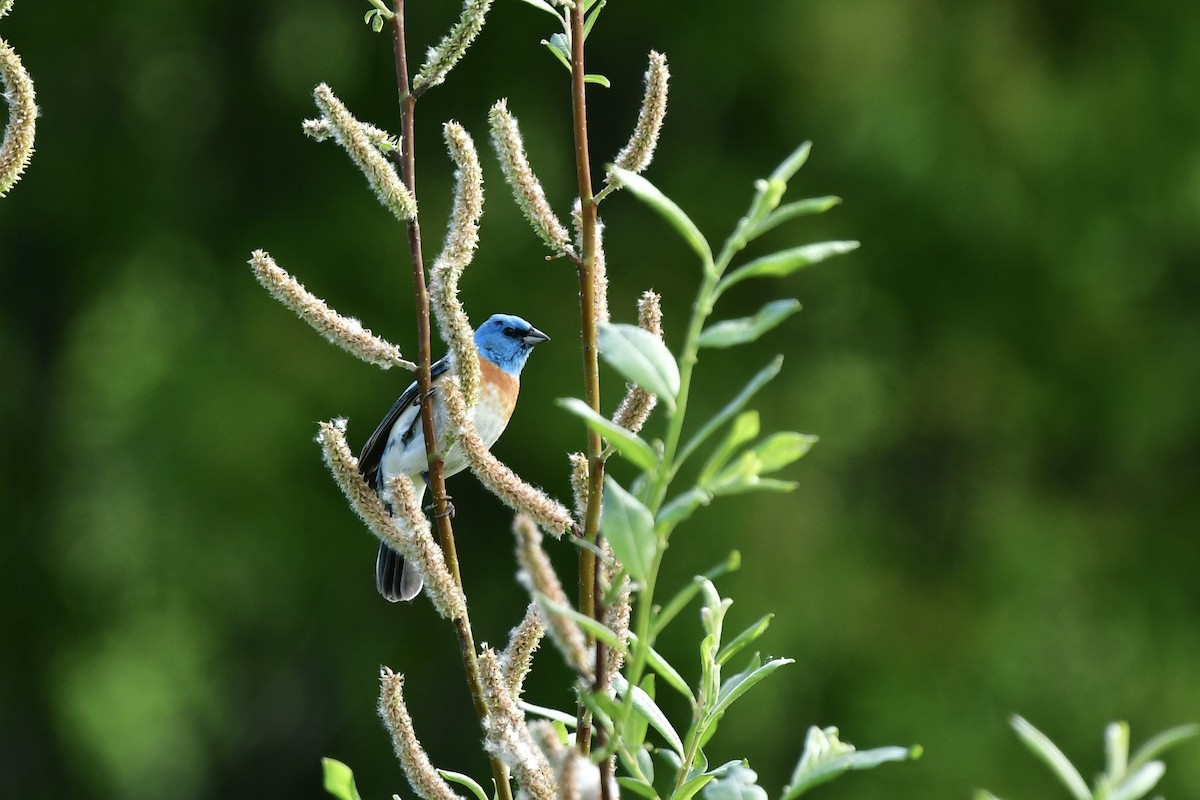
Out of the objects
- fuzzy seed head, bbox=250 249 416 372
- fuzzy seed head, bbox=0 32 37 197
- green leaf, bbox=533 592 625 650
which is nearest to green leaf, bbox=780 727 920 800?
green leaf, bbox=533 592 625 650

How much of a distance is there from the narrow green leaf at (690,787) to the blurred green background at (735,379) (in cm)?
627

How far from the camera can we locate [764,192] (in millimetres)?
884

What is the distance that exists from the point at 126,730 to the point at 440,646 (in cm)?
168

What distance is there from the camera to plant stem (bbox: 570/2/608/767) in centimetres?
99

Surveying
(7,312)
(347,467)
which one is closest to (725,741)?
(7,312)

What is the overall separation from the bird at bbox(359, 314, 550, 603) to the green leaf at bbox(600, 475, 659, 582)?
1913mm

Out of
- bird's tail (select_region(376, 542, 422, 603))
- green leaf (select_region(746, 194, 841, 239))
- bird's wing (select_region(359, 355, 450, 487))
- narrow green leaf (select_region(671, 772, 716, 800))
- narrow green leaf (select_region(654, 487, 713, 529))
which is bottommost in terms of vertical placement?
bird's tail (select_region(376, 542, 422, 603))

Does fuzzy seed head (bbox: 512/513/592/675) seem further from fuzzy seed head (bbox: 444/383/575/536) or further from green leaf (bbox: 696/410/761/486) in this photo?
fuzzy seed head (bbox: 444/383/575/536)

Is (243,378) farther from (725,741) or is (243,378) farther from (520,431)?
(725,741)

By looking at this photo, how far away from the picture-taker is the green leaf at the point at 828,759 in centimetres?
84

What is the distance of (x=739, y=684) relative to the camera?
1.09 metres

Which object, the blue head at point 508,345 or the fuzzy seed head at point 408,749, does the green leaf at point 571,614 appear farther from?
the blue head at point 508,345

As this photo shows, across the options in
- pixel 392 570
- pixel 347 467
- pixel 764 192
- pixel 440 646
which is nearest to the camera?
pixel 764 192

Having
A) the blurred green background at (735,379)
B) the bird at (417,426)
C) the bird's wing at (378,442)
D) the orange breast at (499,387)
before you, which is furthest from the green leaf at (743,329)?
the blurred green background at (735,379)
